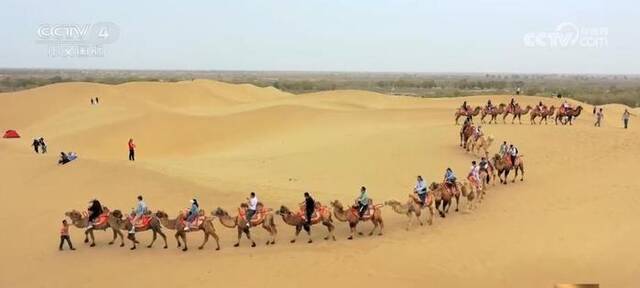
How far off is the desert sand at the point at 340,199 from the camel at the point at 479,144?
70cm

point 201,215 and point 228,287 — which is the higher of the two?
point 201,215

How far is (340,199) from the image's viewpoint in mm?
19938

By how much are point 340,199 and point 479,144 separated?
885cm

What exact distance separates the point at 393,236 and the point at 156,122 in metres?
31.7

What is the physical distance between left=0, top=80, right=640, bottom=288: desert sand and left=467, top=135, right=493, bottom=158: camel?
27.4 inches

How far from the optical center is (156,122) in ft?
144

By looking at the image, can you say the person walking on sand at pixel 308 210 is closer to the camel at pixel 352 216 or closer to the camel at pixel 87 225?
the camel at pixel 352 216

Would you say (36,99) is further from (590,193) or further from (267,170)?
(590,193)

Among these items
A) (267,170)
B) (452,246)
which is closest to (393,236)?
(452,246)

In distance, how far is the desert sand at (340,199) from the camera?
43.7ft

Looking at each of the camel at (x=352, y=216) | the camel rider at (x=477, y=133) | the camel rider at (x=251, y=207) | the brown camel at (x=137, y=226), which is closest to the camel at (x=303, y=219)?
the camel at (x=352, y=216)

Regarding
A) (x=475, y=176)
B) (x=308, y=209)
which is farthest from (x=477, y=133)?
(x=308, y=209)

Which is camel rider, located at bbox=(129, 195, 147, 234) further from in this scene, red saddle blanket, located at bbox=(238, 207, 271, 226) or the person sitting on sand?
the person sitting on sand

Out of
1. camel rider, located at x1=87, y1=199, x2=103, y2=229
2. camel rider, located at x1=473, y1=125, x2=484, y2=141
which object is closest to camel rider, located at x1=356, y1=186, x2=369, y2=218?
camel rider, located at x1=87, y1=199, x2=103, y2=229
